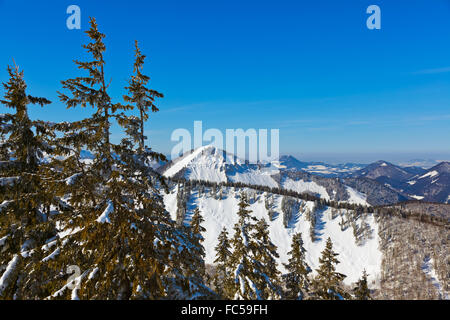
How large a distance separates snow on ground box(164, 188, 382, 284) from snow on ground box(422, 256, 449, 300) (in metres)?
18.4

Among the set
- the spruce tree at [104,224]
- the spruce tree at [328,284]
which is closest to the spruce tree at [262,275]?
the spruce tree at [328,284]

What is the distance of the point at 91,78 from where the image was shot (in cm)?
772

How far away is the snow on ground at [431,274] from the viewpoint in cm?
8939

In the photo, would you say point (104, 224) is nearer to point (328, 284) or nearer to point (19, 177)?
point (19, 177)

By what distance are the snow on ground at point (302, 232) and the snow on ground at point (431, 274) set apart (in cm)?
1837

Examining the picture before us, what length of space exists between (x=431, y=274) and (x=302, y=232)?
197 ft

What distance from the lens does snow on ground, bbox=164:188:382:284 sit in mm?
109562

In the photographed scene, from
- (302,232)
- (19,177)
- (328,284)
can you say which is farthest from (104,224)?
(302,232)

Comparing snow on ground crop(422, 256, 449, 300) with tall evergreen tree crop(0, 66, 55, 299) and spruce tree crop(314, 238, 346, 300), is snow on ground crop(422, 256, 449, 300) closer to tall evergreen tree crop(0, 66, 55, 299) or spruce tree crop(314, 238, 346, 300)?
spruce tree crop(314, 238, 346, 300)

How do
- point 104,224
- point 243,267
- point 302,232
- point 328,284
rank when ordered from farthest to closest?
point 302,232, point 328,284, point 243,267, point 104,224

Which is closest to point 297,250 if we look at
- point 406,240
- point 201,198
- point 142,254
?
point 142,254

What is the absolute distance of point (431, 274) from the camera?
325 feet
